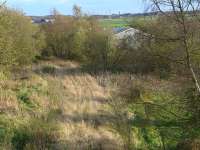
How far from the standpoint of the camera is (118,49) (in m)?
50.3

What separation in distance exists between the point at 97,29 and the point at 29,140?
147 feet

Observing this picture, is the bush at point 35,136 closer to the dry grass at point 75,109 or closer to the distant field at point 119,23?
the dry grass at point 75,109

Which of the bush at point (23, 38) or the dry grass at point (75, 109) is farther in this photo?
the bush at point (23, 38)

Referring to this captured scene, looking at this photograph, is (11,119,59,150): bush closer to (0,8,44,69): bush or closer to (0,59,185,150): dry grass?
(0,59,185,150): dry grass

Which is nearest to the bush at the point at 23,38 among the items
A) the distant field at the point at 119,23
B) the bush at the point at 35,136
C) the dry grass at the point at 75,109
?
the distant field at the point at 119,23

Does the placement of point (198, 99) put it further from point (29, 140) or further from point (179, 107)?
point (29, 140)

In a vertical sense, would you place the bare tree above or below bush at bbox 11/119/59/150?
above

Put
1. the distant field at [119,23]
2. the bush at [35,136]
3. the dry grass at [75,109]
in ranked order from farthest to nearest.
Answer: the distant field at [119,23] → the dry grass at [75,109] → the bush at [35,136]

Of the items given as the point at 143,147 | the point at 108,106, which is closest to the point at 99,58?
the point at 108,106

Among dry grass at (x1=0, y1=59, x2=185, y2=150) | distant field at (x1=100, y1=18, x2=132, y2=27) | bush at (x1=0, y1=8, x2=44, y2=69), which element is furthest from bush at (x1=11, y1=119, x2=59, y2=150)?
bush at (x1=0, y1=8, x2=44, y2=69)

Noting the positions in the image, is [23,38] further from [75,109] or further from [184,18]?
[184,18]

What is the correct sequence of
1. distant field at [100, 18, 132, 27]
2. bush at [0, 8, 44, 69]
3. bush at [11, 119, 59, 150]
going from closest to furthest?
bush at [11, 119, 59, 150], distant field at [100, 18, 132, 27], bush at [0, 8, 44, 69]

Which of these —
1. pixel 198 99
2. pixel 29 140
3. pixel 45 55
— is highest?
pixel 198 99

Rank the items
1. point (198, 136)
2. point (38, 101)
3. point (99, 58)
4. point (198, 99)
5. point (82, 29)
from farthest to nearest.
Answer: point (82, 29), point (99, 58), point (38, 101), point (198, 136), point (198, 99)
